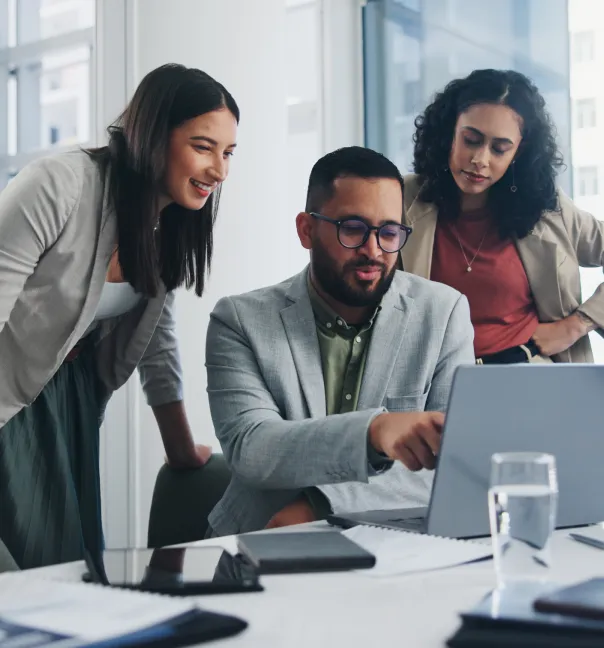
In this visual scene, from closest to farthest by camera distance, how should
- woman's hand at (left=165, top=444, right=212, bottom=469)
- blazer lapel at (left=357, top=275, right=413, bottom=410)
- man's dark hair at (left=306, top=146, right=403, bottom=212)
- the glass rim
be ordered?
1. the glass rim
2. blazer lapel at (left=357, top=275, right=413, bottom=410)
3. man's dark hair at (left=306, top=146, right=403, bottom=212)
4. woman's hand at (left=165, top=444, right=212, bottom=469)

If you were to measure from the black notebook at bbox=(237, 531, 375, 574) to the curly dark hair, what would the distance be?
1.57 m

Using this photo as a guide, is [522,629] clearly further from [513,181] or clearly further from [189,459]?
[513,181]

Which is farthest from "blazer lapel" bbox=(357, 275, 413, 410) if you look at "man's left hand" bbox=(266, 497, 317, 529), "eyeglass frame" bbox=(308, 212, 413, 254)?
"man's left hand" bbox=(266, 497, 317, 529)

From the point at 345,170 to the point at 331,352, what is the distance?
0.38 m

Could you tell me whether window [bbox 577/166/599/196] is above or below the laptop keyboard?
above

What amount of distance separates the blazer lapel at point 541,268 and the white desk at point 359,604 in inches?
56.9

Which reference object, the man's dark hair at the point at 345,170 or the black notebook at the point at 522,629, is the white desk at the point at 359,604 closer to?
the black notebook at the point at 522,629

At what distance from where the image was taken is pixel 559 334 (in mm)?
2523

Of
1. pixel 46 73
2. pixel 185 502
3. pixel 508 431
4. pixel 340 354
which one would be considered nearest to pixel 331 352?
pixel 340 354

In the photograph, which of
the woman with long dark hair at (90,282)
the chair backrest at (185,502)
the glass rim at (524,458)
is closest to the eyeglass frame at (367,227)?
the woman with long dark hair at (90,282)

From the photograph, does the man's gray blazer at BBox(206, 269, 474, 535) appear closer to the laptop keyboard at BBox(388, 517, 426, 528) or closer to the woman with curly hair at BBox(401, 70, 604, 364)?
the laptop keyboard at BBox(388, 517, 426, 528)

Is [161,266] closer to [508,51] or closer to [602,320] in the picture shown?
[602,320]

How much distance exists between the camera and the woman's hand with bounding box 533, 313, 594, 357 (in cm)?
250

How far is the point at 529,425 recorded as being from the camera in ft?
3.88
